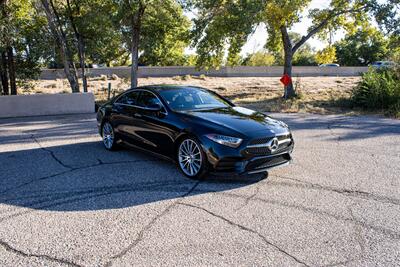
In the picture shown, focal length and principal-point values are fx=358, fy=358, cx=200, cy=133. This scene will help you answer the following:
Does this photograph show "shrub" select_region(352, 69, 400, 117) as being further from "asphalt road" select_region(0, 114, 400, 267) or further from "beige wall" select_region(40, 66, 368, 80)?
"beige wall" select_region(40, 66, 368, 80)

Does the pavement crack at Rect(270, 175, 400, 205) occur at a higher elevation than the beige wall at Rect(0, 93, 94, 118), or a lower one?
lower

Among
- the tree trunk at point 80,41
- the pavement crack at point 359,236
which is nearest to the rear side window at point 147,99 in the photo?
the pavement crack at point 359,236

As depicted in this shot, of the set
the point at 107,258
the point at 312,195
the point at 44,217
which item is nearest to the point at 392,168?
the point at 312,195

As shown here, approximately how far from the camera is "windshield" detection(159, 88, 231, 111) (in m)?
6.39

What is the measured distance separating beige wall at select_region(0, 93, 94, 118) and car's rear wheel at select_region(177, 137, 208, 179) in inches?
412

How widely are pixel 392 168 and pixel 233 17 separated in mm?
12891

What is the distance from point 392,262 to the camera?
10.7 feet

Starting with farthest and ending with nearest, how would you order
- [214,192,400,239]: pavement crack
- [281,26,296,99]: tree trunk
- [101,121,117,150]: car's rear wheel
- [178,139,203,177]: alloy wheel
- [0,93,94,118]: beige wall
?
1. [281,26,296,99]: tree trunk
2. [0,93,94,118]: beige wall
3. [101,121,117,150]: car's rear wheel
4. [178,139,203,177]: alloy wheel
5. [214,192,400,239]: pavement crack

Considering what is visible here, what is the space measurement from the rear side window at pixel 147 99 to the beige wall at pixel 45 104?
891cm

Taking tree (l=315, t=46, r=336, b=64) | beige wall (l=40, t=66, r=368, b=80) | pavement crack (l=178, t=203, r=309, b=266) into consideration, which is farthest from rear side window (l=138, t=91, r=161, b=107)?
beige wall (l=40, t=66, r=368, b=80)

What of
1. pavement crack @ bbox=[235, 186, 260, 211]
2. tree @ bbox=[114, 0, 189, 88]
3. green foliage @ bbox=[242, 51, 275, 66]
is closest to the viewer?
pavement crack @ bbox=[235, 186, 260, 211]

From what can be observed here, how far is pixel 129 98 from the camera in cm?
731

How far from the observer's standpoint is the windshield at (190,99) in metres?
6.39

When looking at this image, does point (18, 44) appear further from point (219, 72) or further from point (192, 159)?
point (219, 72)
